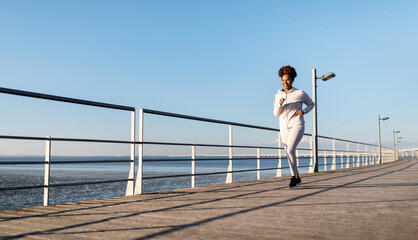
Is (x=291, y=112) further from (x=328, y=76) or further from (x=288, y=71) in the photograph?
(x=328, y=76)

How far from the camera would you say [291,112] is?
447 cm

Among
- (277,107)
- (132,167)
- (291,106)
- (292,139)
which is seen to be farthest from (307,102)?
(132,167)

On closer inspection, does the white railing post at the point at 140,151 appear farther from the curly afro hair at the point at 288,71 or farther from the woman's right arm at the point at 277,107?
the curly afro hair at the point at 288,71

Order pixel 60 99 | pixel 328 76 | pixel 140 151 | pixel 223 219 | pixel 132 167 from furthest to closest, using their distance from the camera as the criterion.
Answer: pixel 328 76 < pixel 140 151 < pixel 132 167 < pixel 60 99 < pixel 223 219

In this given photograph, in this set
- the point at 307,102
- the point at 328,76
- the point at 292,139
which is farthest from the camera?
the point at 328,76

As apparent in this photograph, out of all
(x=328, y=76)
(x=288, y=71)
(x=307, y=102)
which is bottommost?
(x=307, y=102)

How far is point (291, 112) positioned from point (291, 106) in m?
0.08

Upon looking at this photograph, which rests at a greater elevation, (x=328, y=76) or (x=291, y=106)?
(x=328, y=76)

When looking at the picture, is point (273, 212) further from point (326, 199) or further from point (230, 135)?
point (230, 135)

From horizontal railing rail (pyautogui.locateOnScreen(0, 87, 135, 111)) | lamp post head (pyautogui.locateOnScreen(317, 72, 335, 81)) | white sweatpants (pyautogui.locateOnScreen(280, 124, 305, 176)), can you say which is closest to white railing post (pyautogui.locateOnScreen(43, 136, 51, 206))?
horizontal railing rail (pyautogui.locateOnScreen(0, 87, 135, 111))

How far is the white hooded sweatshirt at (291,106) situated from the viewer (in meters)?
4.44

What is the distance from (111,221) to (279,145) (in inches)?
221

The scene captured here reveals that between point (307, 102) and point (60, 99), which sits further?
point (307, 102)

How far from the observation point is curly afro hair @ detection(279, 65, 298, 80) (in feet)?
14.9
